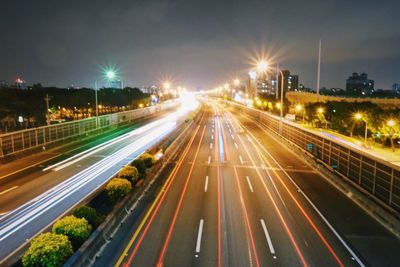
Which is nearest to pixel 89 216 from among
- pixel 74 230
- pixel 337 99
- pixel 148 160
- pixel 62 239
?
pixel 74 230

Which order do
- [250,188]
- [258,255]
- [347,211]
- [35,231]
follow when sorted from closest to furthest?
[258,255] → [35,231] → [347,211] → [250,188]

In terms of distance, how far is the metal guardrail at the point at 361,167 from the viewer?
1689 centimetres

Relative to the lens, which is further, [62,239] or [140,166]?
[140,166]

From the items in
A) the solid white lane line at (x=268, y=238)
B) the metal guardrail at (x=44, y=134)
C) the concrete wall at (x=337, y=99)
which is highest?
the concrete wall at (x=337, y=99)

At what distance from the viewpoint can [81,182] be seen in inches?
915

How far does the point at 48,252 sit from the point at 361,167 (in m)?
18.4

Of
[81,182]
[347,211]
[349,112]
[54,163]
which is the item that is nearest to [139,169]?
[81,182]

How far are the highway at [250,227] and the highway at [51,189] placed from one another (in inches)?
183

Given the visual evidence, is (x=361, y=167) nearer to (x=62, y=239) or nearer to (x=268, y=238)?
(x=268, y=238)

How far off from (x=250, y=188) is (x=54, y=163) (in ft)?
60.2

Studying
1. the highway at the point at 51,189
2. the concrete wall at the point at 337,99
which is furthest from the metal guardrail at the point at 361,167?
the concrete wall at the point at 337,99

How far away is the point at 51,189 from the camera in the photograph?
849 inches

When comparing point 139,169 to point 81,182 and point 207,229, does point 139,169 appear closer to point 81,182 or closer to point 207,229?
point 81,182

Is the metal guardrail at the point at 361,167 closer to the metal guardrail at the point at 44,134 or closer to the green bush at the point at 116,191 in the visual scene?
the green bush at the point at 116,191
